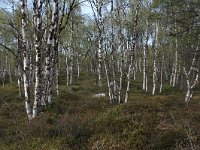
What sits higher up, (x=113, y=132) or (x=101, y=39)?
(x=101, y=39)

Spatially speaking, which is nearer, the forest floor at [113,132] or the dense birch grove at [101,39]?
the forest floor at [113,132]

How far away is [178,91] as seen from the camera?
112 feet

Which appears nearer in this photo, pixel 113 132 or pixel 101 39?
pixel 113 132

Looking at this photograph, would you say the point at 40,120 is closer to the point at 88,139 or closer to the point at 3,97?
the point at 88,139

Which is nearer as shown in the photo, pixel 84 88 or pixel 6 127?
pixel 6 127

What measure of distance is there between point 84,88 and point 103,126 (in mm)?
20752

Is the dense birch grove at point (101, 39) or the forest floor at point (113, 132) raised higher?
the dense birch grove at point (101, 39)

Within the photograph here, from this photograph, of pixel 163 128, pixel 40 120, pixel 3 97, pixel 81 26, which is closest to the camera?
pixel 163 128

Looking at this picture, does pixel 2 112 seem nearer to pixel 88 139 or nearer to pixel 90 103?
pixel 90 103

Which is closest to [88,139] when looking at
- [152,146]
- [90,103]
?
[152,146]

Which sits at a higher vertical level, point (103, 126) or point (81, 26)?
point (81, 26)

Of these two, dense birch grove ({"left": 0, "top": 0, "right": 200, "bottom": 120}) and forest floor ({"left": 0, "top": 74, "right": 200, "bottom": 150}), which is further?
dense birch grove ({"left": 0, "top": 0, "right": 200, "bottom": 120})

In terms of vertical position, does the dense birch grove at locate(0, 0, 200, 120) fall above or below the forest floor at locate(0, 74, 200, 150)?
above

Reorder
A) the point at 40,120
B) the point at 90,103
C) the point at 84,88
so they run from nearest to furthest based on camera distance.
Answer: the point at 40,120, the point at 90,103, the point at 84,88
